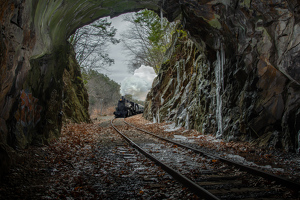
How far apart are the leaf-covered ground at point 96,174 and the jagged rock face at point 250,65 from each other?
52.0 inches

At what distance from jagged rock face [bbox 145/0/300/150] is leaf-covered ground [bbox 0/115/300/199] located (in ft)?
4.33

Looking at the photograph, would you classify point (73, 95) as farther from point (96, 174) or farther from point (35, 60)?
point (96, 174)

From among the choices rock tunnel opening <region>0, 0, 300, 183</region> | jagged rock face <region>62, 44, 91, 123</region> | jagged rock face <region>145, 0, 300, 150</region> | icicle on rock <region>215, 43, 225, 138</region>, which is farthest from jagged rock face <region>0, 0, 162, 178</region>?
jagged rock face <region>62, 44, 91, 123</region>

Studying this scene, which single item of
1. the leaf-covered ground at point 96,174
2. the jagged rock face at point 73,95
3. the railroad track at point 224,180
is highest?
the jagged rock face at point 73,95

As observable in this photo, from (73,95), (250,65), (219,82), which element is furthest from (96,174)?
(73,95)

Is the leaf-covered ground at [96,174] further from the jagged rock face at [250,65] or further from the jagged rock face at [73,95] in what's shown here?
the jagged rock face at [73,95]

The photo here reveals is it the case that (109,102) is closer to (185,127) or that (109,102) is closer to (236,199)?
(185,127)

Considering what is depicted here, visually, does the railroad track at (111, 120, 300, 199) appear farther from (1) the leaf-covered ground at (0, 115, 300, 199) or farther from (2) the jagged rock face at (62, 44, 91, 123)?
(2) the jagged rock face at (62, 44, 91, 123)

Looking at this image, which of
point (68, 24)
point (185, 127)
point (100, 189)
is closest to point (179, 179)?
point (100, 189)

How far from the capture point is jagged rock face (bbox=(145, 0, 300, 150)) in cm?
683

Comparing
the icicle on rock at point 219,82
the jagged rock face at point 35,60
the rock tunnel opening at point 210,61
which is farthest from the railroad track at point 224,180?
the icicle on rock at point 219,82

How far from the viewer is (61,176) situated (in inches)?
184

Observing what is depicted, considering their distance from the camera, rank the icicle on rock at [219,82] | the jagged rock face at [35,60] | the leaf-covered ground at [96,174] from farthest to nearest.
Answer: the icicle on rock at [219,82], the jagged rock face at [35,60], the leaf-covered ground at [96,174]

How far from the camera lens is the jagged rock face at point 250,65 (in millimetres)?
6828
